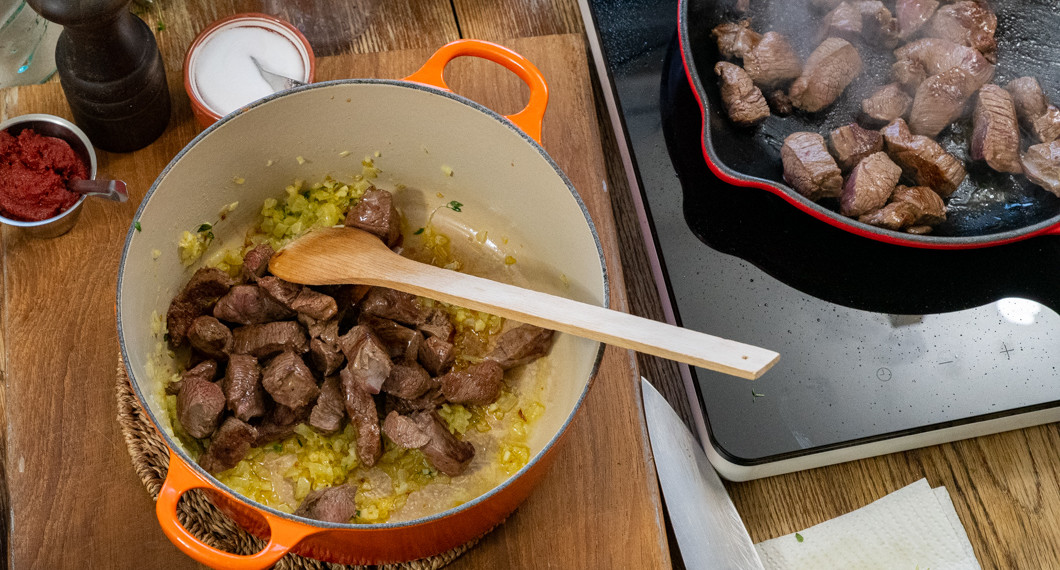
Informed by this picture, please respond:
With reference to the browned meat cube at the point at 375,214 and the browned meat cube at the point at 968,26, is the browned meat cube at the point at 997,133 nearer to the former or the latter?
the browned meat cube at the point at 968,26

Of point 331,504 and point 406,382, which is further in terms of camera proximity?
point 406,382

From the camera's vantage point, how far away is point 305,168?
71.7 inches

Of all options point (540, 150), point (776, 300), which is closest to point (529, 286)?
point (540, 150)

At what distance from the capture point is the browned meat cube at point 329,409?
63.6 inches

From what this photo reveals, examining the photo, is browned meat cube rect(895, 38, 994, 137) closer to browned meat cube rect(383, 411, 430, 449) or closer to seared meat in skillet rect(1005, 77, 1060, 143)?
seared meat in skillet rect(1005, 77, 1060, 143)

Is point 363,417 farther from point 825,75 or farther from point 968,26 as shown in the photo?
point 968,26

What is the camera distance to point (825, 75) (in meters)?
1.92

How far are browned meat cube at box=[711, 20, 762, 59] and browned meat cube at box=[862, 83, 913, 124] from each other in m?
0.30

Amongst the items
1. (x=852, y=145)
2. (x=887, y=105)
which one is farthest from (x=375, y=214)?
(x=887, y=105)

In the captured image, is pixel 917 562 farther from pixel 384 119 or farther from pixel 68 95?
pixel 68 95

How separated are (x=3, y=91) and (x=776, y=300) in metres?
1.78

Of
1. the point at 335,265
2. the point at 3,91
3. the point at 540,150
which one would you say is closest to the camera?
the point at 540,150

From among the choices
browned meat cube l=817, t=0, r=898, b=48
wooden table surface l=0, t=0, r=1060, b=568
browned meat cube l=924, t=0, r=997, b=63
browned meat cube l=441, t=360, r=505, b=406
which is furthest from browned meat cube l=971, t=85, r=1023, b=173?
browned meat cube l=441, t=360, r=505, b=406

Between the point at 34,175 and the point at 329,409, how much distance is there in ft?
2.56
